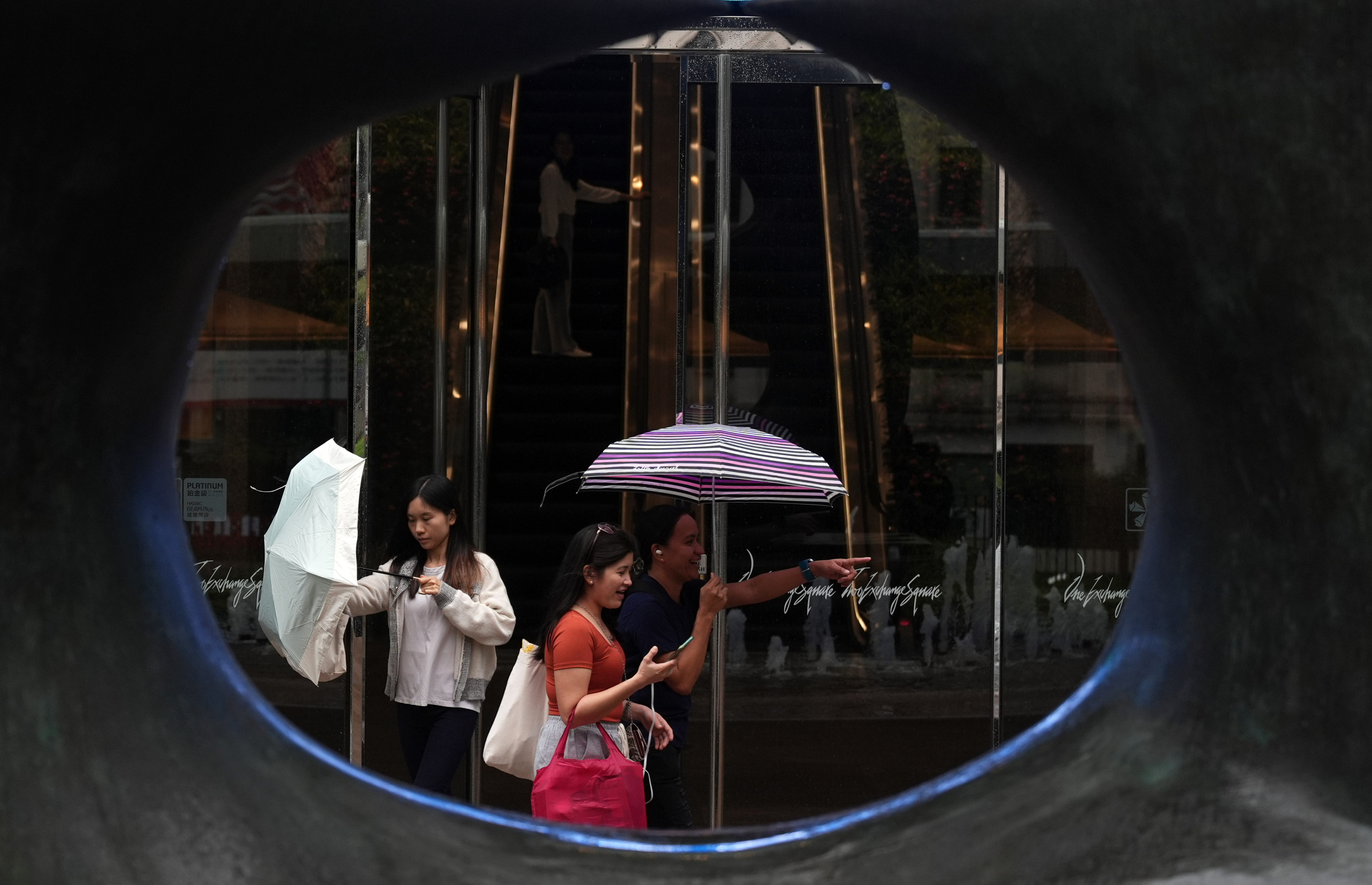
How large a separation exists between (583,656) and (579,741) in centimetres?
26

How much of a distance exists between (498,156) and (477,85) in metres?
9.24

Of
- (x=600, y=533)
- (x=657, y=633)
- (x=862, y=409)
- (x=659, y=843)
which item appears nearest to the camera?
(x=659, y=843)

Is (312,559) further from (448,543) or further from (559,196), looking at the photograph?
(559,196)

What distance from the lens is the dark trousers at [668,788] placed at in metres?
4.90

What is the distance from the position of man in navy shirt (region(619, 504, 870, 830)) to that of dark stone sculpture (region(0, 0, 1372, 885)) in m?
3.52

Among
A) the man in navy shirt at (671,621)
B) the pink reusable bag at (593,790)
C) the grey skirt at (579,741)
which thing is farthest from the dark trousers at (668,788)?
the pink reusable bag at (593,790)

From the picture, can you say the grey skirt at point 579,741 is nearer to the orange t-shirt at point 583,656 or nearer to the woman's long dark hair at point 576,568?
the orange t-shirt at point 583,656

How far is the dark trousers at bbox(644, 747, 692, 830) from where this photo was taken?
490 cm

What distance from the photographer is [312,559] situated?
5086 millimetres

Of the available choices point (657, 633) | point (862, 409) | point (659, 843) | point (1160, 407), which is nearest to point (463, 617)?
point (657, 633)

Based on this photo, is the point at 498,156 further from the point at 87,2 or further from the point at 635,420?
the point at 87,2

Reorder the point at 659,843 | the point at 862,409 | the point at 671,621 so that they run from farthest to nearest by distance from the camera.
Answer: the point at 862,409 → the point at 671,621 → the point at 659,843

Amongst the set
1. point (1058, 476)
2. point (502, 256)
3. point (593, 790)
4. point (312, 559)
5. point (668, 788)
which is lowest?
point (668, 788)

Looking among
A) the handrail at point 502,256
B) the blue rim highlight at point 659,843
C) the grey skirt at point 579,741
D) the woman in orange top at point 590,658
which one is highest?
the handrail at point 502,256
